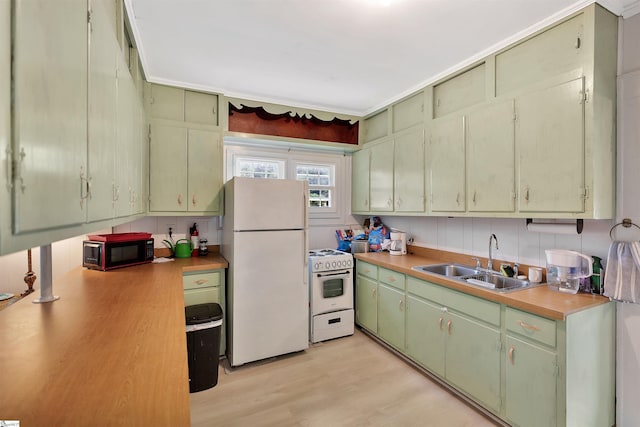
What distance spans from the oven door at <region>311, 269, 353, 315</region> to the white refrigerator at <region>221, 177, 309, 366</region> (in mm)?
243

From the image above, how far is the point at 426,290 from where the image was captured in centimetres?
263

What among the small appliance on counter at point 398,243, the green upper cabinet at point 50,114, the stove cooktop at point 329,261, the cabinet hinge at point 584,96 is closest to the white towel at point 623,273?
the cabinet hinge at point 584,96

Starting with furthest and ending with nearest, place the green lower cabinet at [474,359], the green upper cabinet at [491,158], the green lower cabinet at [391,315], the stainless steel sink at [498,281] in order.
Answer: the green lower cabinet at [391,315]
the stainless steel sink at [498,281]
the green upper cabinet at [491,158]
the green lower cabinet at [474,359]

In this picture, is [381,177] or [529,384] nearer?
[529,384]

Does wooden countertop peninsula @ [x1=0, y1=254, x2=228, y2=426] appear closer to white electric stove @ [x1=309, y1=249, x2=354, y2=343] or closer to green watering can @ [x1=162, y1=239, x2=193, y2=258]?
green watering can @ [x1=162, y1=239, x2=193, y2=258]

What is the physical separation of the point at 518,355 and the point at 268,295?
2.04m

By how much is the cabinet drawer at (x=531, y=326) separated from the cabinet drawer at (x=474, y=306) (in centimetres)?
9

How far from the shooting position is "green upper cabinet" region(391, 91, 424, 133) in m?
3.11

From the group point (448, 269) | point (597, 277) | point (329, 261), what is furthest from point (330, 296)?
point (597, 277)

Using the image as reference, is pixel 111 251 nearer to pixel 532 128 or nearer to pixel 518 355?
pixel 518 355

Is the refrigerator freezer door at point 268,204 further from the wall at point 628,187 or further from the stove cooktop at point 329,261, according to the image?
the wall at point 628,187

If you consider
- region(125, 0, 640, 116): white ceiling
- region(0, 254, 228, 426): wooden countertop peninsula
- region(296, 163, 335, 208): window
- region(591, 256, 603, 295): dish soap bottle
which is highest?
region(125, 0, 640, 116): white ceiling

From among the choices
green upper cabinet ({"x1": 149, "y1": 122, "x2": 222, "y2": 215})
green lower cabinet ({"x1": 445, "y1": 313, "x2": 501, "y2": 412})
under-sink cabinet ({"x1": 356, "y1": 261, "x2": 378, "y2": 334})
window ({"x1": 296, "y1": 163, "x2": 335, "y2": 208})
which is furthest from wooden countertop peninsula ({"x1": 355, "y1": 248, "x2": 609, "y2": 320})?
green upper cabinet ({"x1": 149, "y1": 122, "x2": 222, "y2": 215})

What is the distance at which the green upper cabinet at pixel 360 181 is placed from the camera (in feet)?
12.9
